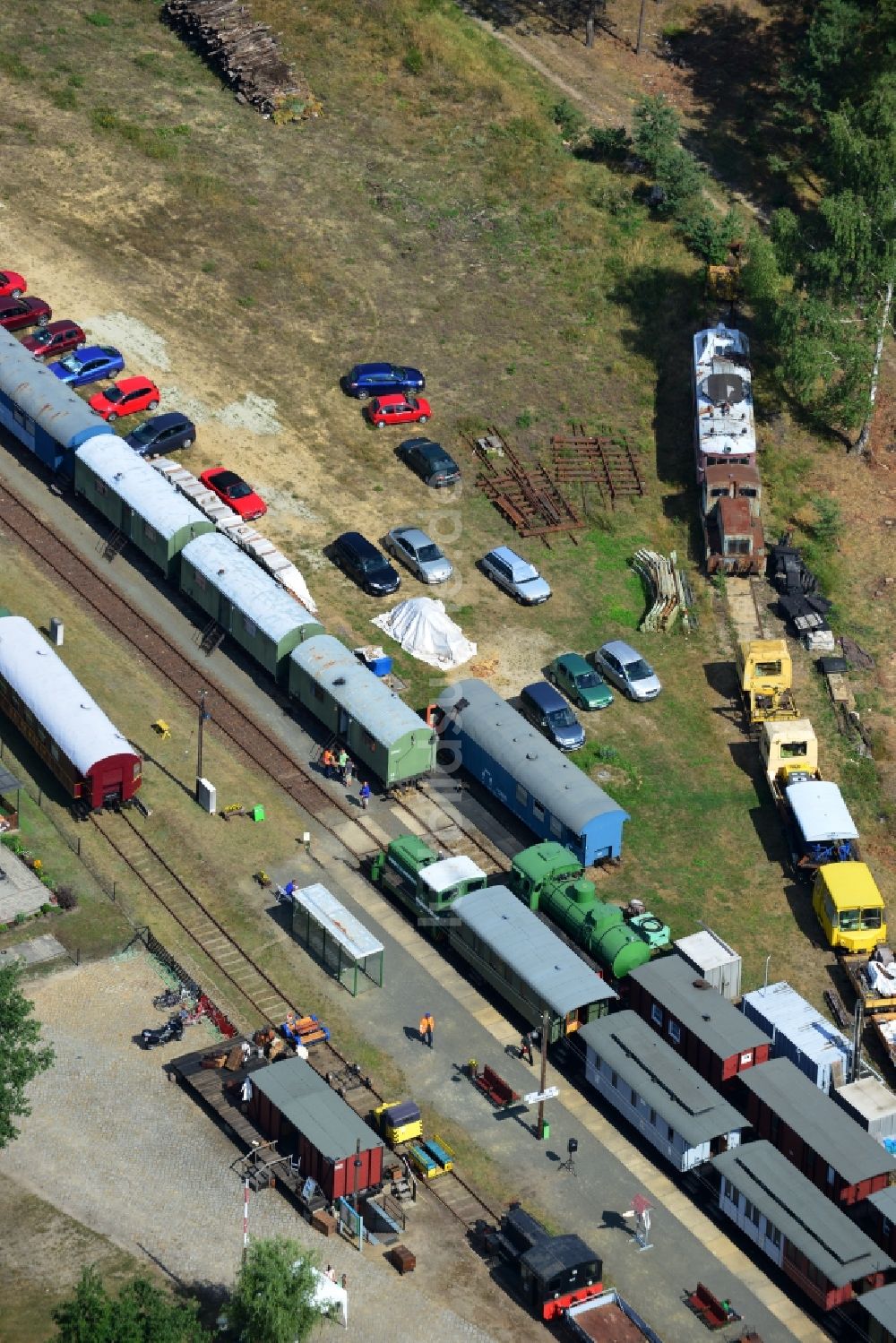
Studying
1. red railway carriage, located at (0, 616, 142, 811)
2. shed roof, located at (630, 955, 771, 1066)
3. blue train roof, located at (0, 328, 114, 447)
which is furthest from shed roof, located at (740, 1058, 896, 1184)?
blue train roof, located at (0, 328, 114, 447)

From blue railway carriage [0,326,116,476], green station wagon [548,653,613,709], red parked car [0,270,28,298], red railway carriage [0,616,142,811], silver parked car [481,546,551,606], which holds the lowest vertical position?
red railway carriage [0,616,142,811]

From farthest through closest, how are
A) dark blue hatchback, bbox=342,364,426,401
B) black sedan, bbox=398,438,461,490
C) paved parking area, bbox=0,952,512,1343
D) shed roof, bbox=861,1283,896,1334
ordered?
dark blue hatchback, bbox=342,364,426,401, black sedan, bbox=398,438,461,490, paved parking area, bbox=0,952,512,1343, shed roof, bbox=861,1283,896,1334

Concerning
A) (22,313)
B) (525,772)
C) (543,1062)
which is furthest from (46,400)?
(543,1062)

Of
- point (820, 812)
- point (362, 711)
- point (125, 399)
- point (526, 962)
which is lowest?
point (526, 962)

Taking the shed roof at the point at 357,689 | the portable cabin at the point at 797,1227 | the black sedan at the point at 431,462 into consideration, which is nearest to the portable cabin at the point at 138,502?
the shed roof at the point at 357,689

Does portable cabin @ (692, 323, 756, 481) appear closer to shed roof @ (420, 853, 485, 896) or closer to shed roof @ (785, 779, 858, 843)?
shed roof @ (785, 779, 858, 843)

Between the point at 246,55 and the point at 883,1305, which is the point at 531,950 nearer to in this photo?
the point at 883,1305
